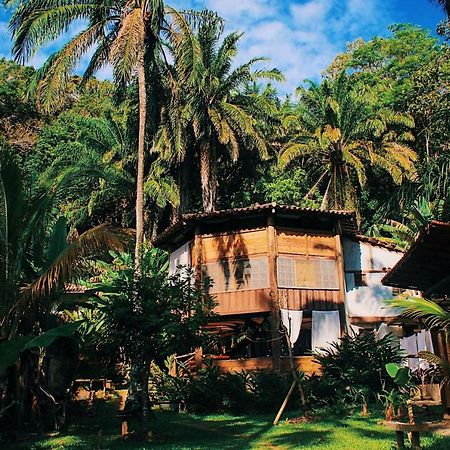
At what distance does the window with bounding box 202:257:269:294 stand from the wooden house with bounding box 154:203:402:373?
0.12 feet

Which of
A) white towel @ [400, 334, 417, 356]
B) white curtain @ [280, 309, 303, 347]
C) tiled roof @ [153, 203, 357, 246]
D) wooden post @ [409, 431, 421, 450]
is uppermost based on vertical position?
tiled roof @ [153, 203, 357, 246]

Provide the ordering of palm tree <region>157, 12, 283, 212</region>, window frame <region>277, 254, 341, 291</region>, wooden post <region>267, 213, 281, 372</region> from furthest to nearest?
palm tree <region>157, 12, 283, 212</region>
window frame <region>277, 254, 341, 291</region>
wooden post <region>267, 213, 281, 372</region>

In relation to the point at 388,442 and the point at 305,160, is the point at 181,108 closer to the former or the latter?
the point at 305,160

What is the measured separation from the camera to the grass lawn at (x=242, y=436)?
32.1 feet

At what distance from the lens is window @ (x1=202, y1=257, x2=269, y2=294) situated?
19734 mm

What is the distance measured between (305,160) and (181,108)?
26.6 ft

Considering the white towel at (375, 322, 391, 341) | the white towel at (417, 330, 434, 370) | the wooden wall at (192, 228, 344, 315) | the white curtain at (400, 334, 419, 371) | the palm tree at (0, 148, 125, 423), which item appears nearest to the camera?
the palm tree at (0, 148, 125, 423)

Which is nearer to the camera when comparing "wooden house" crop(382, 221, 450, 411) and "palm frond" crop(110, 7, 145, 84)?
"wooden house" crop(382, 221, 450, 411)

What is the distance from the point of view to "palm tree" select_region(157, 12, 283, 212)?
82.6 feet

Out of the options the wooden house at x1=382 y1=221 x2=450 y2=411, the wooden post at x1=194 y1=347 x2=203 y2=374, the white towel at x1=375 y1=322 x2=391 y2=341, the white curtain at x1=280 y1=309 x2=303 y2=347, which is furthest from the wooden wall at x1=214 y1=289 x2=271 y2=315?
the wooden house at x1=382 y1=221 x2=450 y2=411

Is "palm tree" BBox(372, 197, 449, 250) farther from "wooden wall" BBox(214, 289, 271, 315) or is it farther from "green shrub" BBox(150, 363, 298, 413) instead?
"green shrub" BBox(150, 363, 298, 413)

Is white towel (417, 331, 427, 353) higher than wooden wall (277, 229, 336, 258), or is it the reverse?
wooden wall (277, 229, 336, 258)

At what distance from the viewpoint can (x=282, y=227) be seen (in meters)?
20.2

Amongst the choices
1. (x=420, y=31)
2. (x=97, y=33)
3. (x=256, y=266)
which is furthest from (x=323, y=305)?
(x=420, y=31)
